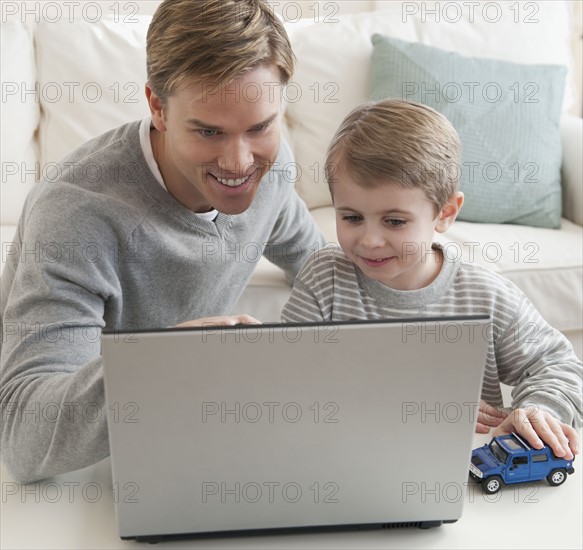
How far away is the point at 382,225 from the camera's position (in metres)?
1.09

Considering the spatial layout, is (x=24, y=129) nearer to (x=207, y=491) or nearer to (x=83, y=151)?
(x=83, y=151)

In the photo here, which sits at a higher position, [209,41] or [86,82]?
[209,41]

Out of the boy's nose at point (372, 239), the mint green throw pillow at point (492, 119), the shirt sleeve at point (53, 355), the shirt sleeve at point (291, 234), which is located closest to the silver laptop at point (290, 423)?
the shirt sleeve at point (53, 355)

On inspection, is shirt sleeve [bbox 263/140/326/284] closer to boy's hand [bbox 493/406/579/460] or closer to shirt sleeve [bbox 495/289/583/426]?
shirt sleeve [bbox 495/289/583/426]

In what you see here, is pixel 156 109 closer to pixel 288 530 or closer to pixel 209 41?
pixel 209 41

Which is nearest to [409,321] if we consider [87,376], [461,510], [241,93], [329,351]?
[329,351]

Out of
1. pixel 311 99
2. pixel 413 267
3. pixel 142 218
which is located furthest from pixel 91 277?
pixel 311 99

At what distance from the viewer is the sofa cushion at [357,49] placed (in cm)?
223

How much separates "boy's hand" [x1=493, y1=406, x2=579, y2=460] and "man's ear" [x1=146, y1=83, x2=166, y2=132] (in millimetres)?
609

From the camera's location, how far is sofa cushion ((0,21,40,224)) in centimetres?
206

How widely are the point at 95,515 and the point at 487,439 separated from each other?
1.55 ft

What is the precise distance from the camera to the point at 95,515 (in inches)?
33.5

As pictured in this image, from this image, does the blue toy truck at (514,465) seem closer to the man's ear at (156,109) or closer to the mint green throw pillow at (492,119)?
the man's ear at (156,109)

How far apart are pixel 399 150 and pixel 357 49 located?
49.2 inches
